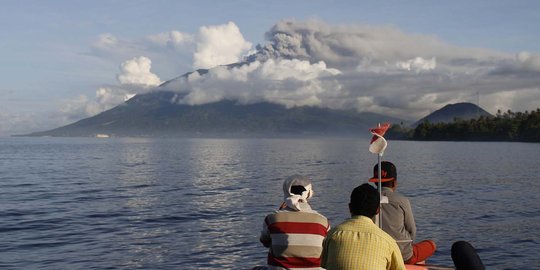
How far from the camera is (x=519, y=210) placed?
3400cm

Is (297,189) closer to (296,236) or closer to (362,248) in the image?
(296,236)

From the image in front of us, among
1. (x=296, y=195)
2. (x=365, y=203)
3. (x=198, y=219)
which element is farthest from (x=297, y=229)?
(x=198, y=219)

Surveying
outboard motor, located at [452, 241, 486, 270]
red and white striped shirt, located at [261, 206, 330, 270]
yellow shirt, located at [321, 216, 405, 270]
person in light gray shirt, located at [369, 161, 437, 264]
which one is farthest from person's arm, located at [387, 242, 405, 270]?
person in light gray shirt, located at [369, 161, 437, 264]

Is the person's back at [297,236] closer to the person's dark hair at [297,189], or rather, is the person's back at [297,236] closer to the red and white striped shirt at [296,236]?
the red and white striped shirt at [296,236]

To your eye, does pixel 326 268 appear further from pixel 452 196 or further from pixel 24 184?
pixel 24 184

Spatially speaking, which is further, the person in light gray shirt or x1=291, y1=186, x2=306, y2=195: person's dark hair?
the person in light gray shirt

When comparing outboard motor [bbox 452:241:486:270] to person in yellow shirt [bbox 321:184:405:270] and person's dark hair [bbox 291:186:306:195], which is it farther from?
person's dark hair [bbox 291:186:306:195]

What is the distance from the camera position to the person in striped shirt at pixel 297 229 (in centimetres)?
895

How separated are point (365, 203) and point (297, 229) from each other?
2305 millimetres

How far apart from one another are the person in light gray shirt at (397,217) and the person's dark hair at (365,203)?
393cm

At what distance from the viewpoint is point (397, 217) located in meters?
10.9

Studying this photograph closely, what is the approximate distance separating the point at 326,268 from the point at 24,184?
56.1 metres

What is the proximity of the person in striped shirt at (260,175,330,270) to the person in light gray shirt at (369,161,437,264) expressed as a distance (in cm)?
223

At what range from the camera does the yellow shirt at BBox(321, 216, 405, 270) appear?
6555 mm
